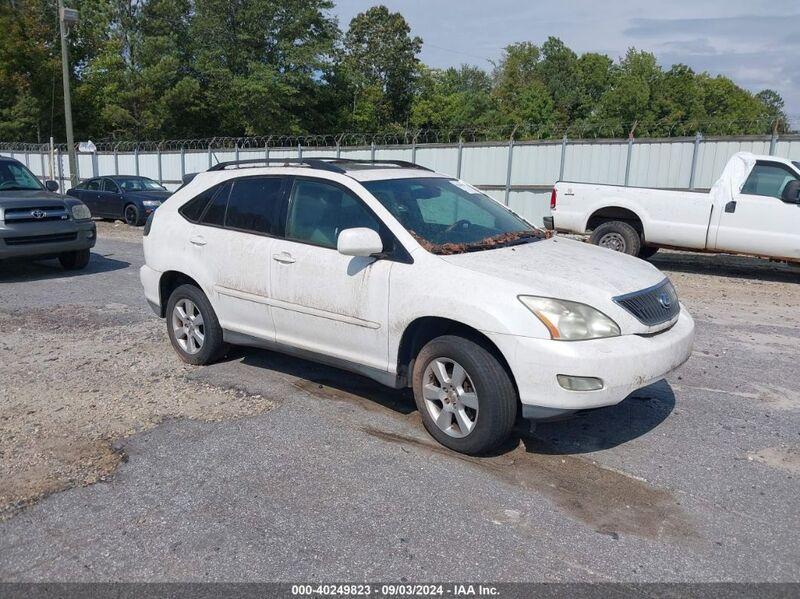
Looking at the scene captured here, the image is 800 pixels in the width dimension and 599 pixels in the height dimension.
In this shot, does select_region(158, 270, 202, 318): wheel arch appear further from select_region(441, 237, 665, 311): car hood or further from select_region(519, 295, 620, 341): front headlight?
select_region(519, 295, 620, 341): front headlight

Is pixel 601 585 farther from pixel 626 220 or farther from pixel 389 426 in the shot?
pixel 626 220

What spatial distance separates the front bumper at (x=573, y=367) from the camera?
12.4 ft

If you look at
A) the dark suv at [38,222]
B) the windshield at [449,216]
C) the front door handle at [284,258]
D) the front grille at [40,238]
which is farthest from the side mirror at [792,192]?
the front grille at [40,238]

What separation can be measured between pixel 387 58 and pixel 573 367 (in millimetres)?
57452

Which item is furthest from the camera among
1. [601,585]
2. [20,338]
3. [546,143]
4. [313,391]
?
[546,143]

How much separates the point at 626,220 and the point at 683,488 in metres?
8.61

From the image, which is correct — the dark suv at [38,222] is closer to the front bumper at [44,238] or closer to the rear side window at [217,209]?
the front bumper at [44,238]

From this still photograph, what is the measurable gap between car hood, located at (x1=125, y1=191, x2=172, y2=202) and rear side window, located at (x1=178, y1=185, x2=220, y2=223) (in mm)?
13952

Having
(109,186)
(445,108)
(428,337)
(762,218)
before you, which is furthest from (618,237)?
(445,108)

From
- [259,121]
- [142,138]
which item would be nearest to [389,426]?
[259,121]

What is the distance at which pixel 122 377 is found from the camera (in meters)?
5.70

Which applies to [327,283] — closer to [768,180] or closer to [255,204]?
[255,204]

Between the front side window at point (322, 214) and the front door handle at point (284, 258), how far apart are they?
0.44 feet

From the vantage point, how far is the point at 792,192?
33.7 ft
